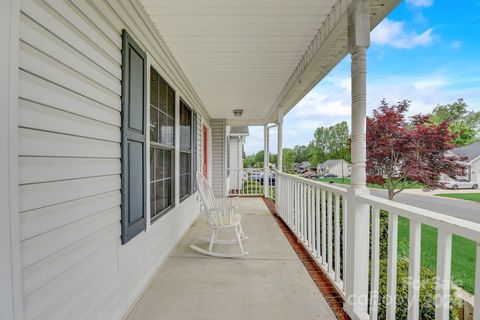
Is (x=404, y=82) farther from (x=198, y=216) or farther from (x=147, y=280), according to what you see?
(x=147, y=280)

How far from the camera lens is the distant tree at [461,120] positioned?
18.5ft

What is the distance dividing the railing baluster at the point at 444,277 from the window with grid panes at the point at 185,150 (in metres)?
3.34

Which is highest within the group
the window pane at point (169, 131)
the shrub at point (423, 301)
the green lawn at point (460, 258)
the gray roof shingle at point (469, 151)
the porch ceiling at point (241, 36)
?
the porch ceiling at point (241, 36)

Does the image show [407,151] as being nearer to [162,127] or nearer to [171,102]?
[171,102]

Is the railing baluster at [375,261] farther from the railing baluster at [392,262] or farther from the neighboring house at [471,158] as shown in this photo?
the neighboring house at [471,158]

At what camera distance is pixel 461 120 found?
599 centimetres

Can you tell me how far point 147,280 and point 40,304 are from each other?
135 centimetres

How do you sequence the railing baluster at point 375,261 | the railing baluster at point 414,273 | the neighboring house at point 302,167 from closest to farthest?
1. the railing baluster at point 414,273
2. the railing baluster at point 375,261
3. the neighboring house at point 302,167

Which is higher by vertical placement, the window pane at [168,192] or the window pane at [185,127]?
the window pane at [185,127]

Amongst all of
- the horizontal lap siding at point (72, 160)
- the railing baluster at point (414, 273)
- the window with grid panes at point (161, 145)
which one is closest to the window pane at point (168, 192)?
the window with grid panes at point (161, 145)

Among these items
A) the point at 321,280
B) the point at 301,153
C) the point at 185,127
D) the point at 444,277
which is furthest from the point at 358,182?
the point at 301,153

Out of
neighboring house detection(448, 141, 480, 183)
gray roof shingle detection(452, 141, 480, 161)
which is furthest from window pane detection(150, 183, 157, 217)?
gray roof shingle detection(452, 141, 480, 161)

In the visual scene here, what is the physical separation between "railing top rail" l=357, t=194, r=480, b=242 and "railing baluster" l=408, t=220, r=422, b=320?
2.3 inches

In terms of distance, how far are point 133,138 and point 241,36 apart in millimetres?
1508
